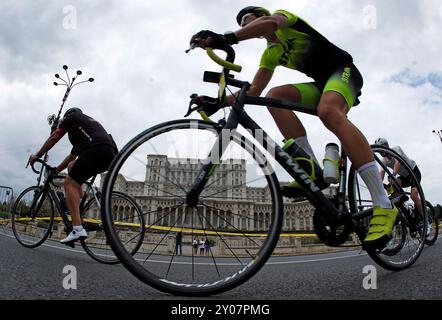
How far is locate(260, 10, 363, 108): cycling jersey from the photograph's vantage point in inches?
81.6

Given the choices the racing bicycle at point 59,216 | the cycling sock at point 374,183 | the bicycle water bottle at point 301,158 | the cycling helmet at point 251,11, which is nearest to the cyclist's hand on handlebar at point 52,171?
Result: the racing bicycle at point 59,216

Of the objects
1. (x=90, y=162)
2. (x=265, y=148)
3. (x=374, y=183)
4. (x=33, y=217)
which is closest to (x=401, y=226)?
(x=374, y=183)

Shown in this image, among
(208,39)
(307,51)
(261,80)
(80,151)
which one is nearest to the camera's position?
(208,39)

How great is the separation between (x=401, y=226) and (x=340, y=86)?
5.49 feet

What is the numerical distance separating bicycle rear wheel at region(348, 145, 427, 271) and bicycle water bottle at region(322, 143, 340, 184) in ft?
1.25

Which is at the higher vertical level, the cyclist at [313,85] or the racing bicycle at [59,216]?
the cyclist at [313,85]

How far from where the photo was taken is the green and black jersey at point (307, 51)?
211 cm

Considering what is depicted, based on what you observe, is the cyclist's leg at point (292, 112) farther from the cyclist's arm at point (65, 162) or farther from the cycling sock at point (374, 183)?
the cyclist's arm at point (65, 162)

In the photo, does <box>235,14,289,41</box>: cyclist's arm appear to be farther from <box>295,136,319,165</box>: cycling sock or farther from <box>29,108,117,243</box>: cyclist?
<box>29,108,117,243</box>: cyclist

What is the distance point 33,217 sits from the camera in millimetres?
4781

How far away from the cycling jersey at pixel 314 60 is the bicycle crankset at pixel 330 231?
0.86 m

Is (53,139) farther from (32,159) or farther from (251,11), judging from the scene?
(251,11)
